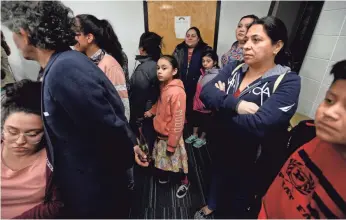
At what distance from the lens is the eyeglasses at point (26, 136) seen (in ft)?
2.67

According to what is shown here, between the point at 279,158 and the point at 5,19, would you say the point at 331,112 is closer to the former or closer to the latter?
the point at 279,158

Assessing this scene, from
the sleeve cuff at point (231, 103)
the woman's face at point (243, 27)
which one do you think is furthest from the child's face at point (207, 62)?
the sleeve cuff at point (231, 103)

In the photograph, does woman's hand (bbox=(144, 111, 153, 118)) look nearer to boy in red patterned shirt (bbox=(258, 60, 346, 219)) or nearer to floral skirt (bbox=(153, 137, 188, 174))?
floral skirt (bbox=(153, 137, 188, 174))

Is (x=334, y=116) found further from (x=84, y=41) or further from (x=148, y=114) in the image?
(x=84, y=41)

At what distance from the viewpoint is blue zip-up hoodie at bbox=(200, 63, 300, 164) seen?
984mm

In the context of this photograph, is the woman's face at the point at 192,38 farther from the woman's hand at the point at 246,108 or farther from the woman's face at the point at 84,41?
the woman's hand at the point at 246,108

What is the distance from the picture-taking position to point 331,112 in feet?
1.93

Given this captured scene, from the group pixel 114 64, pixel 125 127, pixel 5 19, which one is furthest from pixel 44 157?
pixel 114 64

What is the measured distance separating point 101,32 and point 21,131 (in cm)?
102

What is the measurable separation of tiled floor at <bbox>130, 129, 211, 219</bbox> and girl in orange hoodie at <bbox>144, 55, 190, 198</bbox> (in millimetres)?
90

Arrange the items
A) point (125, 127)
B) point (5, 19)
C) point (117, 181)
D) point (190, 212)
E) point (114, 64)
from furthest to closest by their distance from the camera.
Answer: point (190, 212), point (114, 64), point (117, 181), point (125, 127), point (5, 19)

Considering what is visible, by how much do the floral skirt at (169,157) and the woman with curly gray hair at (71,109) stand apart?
0.62 metres

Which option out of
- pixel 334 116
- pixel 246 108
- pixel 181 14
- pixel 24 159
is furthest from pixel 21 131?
pixel 181 14

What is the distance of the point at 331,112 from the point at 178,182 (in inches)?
62.2
